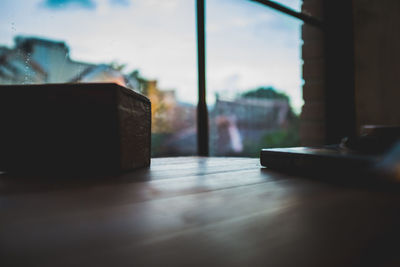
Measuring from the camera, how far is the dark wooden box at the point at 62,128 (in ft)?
2.21

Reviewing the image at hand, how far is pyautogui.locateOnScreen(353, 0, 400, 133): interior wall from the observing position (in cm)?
217

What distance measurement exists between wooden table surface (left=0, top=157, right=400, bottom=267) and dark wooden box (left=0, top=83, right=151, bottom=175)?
166 mm

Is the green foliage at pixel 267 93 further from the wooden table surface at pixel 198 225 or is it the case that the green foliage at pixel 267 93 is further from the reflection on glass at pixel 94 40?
the wooden table surface at pixel 198 225

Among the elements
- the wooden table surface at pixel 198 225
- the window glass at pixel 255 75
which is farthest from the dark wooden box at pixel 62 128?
the window glass at pixel 255 75

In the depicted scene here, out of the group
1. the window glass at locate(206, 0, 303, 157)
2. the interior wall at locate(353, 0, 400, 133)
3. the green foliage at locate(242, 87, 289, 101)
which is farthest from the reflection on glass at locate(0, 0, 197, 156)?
the green foliage at locate(242, 87, 289, 101)

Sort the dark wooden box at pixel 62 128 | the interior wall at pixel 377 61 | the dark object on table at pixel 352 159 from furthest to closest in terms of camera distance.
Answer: the interior wall at pixel 377 61 < the dark wooden box at pixel 62 128 < the dark object on table at pixel 352 159

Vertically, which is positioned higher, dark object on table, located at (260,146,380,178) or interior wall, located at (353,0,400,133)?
interior wall, located at (353,0,400,133)

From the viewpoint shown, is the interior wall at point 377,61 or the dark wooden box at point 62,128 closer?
the dark wooden box at point 62,128

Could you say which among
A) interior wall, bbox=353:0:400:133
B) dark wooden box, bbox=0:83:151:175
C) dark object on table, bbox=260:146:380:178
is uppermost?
interior wall, bbox=353:0:400:133

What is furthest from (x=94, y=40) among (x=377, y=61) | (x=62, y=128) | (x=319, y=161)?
(x=377, y=61)

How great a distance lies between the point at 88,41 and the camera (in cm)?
152

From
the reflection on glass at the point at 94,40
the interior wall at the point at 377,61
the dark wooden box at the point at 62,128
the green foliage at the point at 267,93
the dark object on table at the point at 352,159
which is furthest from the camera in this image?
the green foliage at the point at 267,93

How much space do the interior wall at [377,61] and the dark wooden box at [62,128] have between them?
2229mm

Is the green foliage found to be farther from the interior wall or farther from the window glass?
the interior wall
